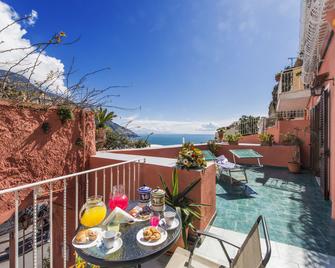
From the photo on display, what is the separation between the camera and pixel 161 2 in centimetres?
591

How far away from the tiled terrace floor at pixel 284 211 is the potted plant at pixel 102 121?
395 cm

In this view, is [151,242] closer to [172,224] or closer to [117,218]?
[172,224]

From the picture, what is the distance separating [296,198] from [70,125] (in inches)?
227

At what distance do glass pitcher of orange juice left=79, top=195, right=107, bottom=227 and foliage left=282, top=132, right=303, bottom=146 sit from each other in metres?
8.60

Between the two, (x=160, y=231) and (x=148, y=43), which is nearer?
(x=160, y=231)

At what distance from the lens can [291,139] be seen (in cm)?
764

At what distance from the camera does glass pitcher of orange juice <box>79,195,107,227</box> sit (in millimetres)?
1608

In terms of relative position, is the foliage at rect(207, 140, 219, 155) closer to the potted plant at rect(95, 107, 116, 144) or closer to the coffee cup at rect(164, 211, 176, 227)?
the potted plant at rect(95, 107, 116, 144)

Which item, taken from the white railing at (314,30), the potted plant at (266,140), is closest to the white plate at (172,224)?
the white railing at (314,30)

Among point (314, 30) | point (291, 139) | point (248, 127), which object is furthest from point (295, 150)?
point (248, 127)

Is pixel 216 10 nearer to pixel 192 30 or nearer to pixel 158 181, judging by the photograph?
pixel 192 30

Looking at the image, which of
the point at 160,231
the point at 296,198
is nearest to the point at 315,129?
the point at 296,198

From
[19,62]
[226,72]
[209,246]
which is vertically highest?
[226,72]

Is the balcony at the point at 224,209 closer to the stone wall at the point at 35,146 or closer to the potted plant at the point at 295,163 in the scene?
the stone wall at the point at 35,146
